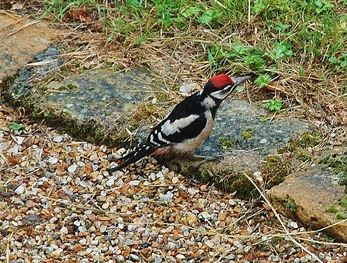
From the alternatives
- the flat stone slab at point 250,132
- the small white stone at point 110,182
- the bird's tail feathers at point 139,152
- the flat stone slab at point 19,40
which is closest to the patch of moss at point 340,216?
the flat stone slab at point 250,132

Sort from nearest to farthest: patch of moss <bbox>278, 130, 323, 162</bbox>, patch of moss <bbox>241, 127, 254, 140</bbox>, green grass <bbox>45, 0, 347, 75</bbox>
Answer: patch of moss <bbox>278, 130, 323, 162</bbox>, patch of moss <bbox>241, 127, 254, 140</bbox>, green grass <bbox>45, 0, 347, 75</bbox>

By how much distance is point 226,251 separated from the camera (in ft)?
14.3

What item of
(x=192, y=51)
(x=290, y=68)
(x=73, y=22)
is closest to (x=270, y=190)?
(x=290, y=68)

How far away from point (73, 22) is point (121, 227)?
2.41 meters

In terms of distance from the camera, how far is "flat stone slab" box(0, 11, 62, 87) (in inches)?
229

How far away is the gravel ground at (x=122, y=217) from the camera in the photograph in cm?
435

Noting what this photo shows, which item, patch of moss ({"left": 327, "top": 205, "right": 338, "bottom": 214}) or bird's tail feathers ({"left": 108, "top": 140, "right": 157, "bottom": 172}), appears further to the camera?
bird's tail feathers ({"left": 108, "top": 140, "right": 157, "bottom": 172})

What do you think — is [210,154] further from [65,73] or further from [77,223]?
[65,73]

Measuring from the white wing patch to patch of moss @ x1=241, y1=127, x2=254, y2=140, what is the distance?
382mm

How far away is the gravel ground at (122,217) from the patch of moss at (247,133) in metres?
0.45

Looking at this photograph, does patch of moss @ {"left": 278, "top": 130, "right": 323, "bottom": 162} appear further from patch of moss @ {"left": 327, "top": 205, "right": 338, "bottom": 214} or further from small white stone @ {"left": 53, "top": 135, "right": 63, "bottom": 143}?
small white stone @ {"left": 53, "top": 135, "right": 63, "bottom": 143}

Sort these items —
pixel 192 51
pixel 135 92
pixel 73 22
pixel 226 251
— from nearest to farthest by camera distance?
pixel 226 251
pixel 135 92
pixel 192 51
pixel 73 22

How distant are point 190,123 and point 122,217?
2.57ft

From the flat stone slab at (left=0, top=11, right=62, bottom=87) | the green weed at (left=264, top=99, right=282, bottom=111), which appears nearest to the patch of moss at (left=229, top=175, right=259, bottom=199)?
the green weed at (left=264, top=99, right=282, bottom=111)
